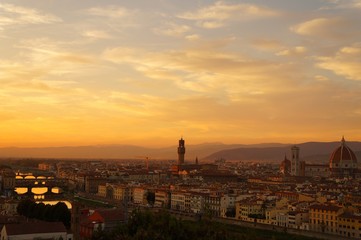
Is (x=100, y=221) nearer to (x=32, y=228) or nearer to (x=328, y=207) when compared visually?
(x=32, y=228)

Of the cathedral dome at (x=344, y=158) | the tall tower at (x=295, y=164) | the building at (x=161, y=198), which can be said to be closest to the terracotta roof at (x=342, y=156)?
the cathedral dome at (x=344, y=158)

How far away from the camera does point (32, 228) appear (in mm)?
25078

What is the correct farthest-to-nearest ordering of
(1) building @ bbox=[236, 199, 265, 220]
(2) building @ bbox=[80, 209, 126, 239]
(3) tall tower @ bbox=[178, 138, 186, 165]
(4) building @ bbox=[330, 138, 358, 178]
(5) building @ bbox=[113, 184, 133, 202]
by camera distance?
1. (3) tall tower @ bbox=[178, 138, 186, 165]
2. (4) building @ bbox=[330, 138, 358, 178]
3. (5) building @ bbox=[113, 184, 133, 202]
4. (1) building @ bbox=[236, 199, 265, 220]
5. (2) building @ bbox=[80, 209, 126, 239]

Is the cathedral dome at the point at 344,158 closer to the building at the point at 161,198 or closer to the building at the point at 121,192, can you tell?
the building at the point at 121,192

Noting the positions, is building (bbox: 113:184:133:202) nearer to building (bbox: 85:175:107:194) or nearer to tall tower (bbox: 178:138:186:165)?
building (bbox: 85:175:107:194)

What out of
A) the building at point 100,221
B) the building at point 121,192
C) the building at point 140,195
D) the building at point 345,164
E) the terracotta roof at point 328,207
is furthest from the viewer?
the building at point 345,164

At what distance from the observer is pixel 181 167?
101m

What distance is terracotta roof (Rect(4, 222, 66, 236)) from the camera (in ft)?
80.8

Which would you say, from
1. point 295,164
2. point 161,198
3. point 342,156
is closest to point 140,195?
point 161,198

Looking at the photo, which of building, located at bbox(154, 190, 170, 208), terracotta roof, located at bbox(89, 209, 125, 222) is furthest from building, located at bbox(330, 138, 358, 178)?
terracotta roof, located at bbox(89, 209, 125, 222)

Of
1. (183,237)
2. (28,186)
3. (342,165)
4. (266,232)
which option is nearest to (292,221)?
(266,232)

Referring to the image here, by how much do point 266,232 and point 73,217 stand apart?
1249cm

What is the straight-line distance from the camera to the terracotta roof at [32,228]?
24.6 metres

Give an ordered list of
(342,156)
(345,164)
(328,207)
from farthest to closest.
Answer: (345,164) < (342,156) < (328,207)
